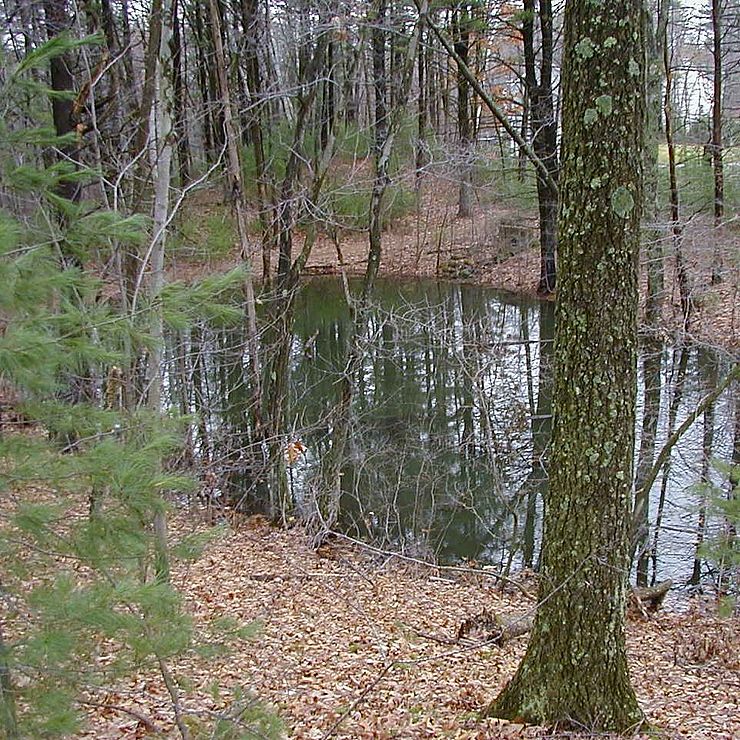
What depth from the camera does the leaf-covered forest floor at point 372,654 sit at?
4789 millimetres

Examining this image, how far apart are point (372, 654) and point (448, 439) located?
5.55 m

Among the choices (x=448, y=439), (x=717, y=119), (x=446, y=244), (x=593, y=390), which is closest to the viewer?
(x=593, y=390)

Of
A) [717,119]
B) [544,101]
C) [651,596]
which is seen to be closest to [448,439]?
[651,596]

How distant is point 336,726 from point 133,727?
117 cm

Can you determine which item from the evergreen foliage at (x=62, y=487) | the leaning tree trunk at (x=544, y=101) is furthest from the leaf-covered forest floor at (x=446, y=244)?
the evergreen foliage at (x=62, y=487)

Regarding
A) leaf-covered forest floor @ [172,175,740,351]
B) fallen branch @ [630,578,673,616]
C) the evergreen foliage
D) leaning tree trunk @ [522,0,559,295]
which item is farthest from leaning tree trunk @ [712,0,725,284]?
the evergreen foliage

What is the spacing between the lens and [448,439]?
1148 centimetres

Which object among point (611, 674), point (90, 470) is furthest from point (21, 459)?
point (611, 674)

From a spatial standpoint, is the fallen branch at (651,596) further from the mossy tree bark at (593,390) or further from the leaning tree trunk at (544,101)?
the leaning tree trunk at (544,101)

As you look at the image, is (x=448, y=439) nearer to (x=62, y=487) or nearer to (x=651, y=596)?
(x=651, y=596)

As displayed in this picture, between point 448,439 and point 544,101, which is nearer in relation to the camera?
point 448,439

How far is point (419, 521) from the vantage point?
9.70m

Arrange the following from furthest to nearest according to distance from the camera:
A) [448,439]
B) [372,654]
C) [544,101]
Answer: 1. [544,101]
2. [448,439]
3. [372,654]

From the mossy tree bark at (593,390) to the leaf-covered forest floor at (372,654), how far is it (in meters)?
0.37
